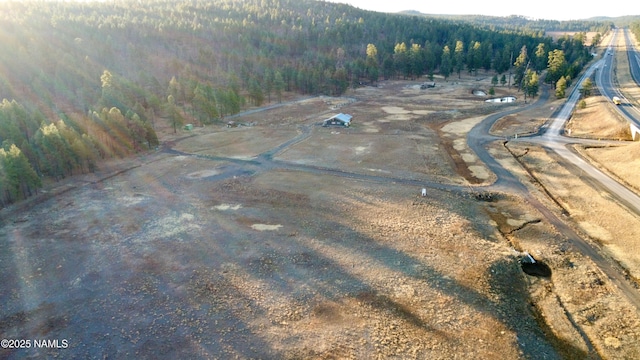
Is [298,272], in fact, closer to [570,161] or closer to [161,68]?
[570,161]

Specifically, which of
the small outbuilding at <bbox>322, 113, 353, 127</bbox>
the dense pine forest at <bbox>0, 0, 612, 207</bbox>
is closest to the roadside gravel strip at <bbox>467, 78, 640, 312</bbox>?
the small outbuilding at <bbox>322, 113, 353, 127</bbox>

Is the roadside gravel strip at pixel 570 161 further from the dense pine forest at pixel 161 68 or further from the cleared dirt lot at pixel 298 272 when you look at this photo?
the dense pine forest at pixel 161 68

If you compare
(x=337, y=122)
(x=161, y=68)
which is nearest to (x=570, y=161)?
(x=337, y=122)

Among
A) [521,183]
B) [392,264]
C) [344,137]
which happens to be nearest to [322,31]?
[344,137]

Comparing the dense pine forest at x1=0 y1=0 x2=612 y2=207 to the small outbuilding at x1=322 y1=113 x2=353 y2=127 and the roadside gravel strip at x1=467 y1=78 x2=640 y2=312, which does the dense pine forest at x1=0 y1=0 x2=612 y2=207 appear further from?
the roadside gravel strip at x1=467 y1=78 x2=640 y2=312

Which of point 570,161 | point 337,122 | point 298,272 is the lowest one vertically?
point 298,272

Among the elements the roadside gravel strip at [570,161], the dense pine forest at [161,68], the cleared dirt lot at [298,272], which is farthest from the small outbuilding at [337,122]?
the dense pine forest at [161,68]
